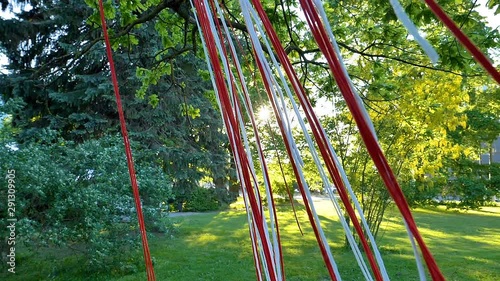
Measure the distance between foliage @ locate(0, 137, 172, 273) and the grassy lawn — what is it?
415mm

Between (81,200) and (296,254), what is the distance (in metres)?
3.02

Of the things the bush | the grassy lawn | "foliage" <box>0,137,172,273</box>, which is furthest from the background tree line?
the bush

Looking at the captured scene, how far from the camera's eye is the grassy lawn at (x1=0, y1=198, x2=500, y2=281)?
4.86 m

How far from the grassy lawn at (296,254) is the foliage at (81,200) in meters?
0.41

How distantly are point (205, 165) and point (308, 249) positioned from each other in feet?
9.21

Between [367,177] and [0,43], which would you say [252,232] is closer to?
[367,177]

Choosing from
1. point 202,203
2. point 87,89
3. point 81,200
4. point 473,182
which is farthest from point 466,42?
point 202,203

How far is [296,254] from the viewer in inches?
234

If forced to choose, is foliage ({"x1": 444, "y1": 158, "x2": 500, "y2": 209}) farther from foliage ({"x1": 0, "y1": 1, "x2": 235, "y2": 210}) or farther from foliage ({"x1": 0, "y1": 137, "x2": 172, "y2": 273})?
foliage ({"x1": 0, "y1": 137, "x2": 172, "y2": 273})

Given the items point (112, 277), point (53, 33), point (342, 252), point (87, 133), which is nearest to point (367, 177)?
point (342, 252)

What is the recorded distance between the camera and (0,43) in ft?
22.6

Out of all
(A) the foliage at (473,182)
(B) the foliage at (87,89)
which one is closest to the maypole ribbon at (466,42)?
(B) the foliage at (87,89)

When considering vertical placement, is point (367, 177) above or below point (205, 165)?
below

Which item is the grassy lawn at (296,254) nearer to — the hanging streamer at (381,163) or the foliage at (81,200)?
the foliage at (81,200)
